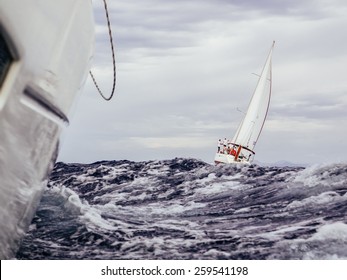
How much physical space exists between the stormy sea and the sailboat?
2975 centimetres

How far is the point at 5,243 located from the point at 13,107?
1565 millimetres

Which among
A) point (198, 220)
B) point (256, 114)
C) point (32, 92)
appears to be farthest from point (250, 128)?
point (32, 92)

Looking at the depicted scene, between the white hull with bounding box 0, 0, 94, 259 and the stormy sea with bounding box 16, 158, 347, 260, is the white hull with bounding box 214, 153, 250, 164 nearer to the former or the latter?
the stormy sea with bounding box 16, 158, 347, 260

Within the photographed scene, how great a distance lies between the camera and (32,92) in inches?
183

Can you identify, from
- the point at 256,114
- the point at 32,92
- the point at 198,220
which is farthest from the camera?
the point at 256,114

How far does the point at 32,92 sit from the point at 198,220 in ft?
26.5

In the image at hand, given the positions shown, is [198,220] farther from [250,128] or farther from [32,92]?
[250,128]

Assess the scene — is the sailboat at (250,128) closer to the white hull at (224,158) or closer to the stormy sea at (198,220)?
the white hull at (224,158)

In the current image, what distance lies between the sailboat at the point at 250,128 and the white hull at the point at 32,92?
45858 millimetres

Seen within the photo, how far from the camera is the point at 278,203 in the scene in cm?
1424

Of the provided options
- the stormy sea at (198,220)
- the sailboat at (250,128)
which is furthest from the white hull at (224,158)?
the stormy sea at (198,220)

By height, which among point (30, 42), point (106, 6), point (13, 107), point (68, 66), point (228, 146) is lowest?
point (13, 107)

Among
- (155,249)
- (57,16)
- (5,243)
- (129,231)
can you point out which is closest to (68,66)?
(57,16)
